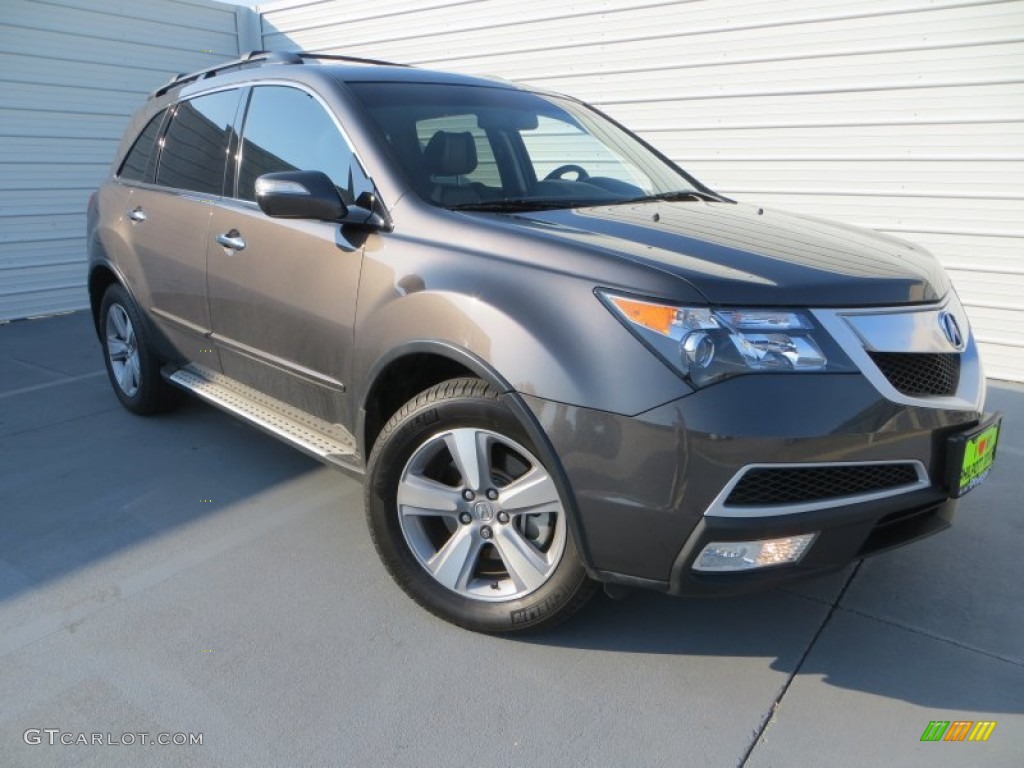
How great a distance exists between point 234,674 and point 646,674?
119cm

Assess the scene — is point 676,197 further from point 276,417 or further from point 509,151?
point 276,417

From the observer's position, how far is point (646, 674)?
2344 mm

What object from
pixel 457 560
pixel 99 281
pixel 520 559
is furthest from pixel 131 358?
pixel 520 559

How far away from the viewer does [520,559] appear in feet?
7.73

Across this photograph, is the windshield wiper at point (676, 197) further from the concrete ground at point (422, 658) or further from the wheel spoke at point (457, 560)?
the concrete ground at point (422, 658)

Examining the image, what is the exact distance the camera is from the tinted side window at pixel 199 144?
138 inches

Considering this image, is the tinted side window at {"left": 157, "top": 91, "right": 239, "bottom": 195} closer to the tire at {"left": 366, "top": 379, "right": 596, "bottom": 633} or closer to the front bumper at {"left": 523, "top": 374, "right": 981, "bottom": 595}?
the tire at {"left": 366, "top": 379, "right": 596, "bottom": 633}

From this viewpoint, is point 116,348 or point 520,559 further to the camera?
point 116,348

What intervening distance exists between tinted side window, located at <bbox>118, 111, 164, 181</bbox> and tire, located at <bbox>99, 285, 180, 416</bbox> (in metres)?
0.60

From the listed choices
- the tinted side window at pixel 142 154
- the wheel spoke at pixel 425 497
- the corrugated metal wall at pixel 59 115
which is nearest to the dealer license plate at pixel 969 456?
the wheel spoke at pixel 425 497

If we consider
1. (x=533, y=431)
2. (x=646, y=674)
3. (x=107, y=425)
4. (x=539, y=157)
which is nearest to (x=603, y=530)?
(x=533, y=431)

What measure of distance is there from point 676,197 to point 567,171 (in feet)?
1.52

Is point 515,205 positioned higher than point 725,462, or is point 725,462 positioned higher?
point 515,205

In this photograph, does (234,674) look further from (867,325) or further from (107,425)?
(107,425)
